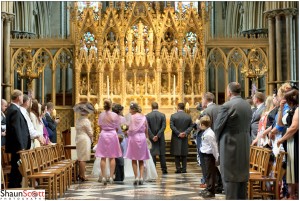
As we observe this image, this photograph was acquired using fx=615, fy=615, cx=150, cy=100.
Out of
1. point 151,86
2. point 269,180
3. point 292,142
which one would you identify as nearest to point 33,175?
point 269,180

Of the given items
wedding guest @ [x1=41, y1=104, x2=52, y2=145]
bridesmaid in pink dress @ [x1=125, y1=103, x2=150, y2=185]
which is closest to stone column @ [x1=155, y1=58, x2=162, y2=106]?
wedding guest @ [x1=41, y1=104, x2=52, y2=145]

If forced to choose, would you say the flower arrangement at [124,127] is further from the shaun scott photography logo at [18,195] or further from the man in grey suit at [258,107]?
the shaun scott photography logo at [18,195]

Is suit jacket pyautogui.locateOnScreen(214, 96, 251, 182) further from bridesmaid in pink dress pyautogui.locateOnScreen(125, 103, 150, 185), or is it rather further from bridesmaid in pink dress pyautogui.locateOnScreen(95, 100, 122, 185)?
bridesmaid in pink dress pyautogui.locateOnScreen(95, 100, 122, 185)

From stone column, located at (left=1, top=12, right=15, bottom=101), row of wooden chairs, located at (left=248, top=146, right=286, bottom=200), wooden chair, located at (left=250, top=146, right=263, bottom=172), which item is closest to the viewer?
row of wooden chairs, located at (left=248, top=146, right=286, bottom=200)

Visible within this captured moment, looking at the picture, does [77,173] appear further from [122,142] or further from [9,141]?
[9,141]

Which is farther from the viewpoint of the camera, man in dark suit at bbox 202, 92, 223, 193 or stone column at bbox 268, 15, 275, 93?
stone column at bbox 268, 15, 275, 93

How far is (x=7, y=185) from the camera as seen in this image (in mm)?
8648

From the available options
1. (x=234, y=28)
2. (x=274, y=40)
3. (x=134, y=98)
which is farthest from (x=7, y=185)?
(x=234, y=28)

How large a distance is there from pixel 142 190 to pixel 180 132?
3596 mm

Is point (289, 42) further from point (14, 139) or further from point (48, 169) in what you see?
point (14, 139)

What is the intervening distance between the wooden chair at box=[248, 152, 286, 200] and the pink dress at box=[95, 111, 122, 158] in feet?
10.00

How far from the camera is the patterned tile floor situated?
870 centimetres

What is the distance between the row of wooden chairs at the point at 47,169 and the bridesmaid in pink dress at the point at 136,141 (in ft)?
3.39

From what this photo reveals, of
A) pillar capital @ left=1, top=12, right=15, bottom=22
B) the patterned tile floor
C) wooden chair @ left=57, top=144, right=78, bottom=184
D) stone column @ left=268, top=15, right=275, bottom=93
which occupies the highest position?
pillar capital @ left=1, top=12, right=15, bottom=22
